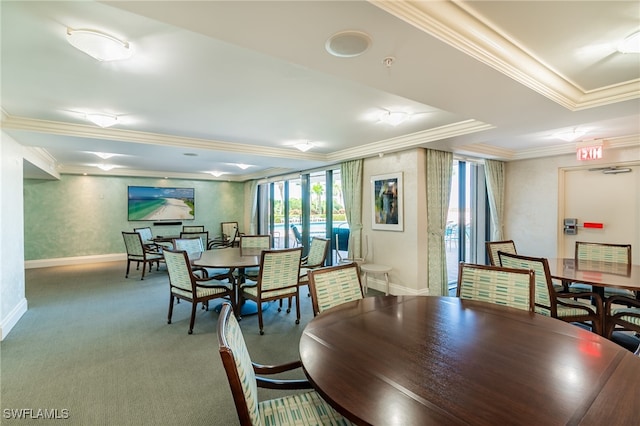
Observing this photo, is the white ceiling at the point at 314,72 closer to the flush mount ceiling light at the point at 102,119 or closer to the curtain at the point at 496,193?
the flush mount ceiling light at the point at 102,119

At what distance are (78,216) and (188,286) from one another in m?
6.17

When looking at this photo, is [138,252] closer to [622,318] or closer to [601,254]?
[622,318]

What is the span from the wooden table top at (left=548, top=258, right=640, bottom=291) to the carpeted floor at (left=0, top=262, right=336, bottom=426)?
Answer: 2782mm

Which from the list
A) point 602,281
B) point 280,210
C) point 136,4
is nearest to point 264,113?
point 136,4

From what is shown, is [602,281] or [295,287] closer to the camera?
[602,281]

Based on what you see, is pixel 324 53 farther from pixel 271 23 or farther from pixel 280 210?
pixel 280 210

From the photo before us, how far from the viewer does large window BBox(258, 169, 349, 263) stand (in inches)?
248

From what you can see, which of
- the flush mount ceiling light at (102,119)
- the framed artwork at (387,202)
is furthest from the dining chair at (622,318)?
the flush mount ceiling light at (102,119)

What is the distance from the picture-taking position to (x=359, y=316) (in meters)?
1.75

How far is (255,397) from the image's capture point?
1.21 m

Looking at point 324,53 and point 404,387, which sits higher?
point 324,53

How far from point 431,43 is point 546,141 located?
424cm

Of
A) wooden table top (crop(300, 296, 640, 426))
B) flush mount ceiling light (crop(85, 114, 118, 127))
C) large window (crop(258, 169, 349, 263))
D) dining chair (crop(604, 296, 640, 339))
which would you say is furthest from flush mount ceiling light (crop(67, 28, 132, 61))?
large window (crop(258, 169, 349, 263))

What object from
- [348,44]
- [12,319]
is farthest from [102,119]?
[348,44]
